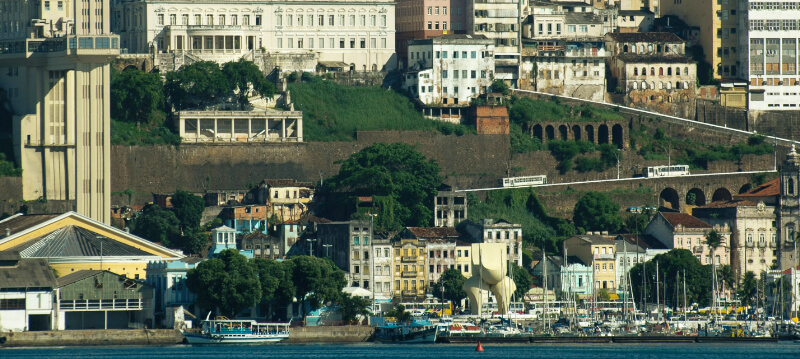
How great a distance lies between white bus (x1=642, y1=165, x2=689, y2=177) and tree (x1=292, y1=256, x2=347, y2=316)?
42532mm

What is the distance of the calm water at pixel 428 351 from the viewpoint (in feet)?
400

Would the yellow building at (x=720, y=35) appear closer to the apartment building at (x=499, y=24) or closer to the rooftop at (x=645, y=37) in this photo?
the rooftop at (x=645, y=37)

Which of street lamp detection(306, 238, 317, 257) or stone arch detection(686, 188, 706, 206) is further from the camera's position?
stone arch detection(686, 188, 706, 206)

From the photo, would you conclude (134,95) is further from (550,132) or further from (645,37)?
(645,37)

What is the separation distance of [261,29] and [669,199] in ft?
106

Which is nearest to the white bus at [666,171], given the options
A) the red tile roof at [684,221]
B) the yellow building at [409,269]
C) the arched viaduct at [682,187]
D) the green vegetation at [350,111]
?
the arched viaduct at [682,187]

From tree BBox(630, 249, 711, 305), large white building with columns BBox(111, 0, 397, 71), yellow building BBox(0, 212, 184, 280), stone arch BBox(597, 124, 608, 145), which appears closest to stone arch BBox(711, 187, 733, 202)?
stone arch BBox(597, 124, 608, 145)

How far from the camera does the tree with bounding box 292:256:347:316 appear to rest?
431ft

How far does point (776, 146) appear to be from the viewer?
17475cm

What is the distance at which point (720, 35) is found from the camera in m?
182

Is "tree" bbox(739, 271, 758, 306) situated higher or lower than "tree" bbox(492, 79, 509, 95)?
lower

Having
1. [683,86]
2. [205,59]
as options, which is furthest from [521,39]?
[205,59]

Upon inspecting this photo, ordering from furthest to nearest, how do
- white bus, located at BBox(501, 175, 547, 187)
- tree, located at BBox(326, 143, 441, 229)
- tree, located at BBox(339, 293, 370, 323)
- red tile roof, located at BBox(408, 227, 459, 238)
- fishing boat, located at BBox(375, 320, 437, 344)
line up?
white bus, located at BBox(501, 175, 547, 187) → tree, located at BBox(326, 143, 441, 229) → red tile roof, located at BBox(408, 227, 459, 238) → tree, located at BBox(339, 293, 370, 323) → fishing boat, located at BBox(375, 320, 437, 344)

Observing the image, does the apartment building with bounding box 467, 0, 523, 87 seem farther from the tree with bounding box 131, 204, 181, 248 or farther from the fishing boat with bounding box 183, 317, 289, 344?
the fishing boat with bounding box 183, 317, 289, 344
